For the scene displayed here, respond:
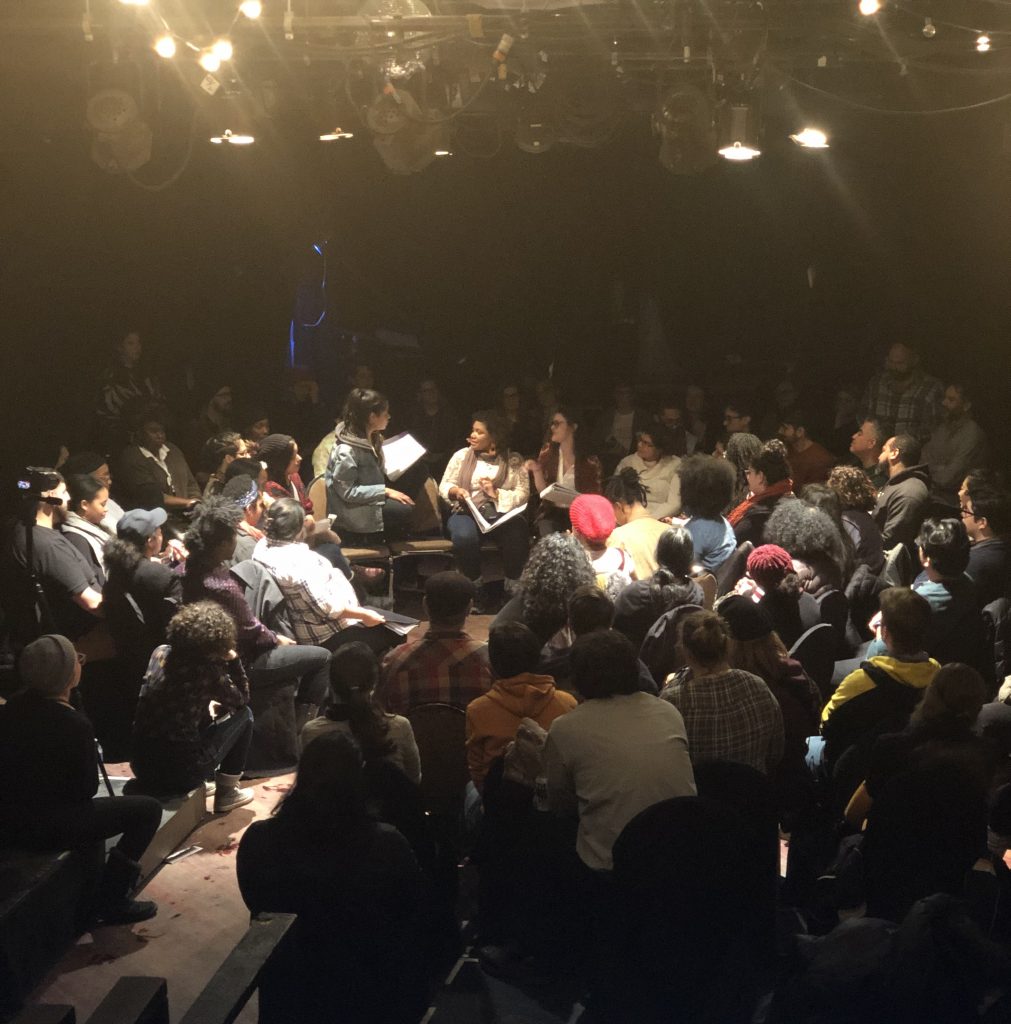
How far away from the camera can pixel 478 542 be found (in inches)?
281

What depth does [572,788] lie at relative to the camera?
3092mm

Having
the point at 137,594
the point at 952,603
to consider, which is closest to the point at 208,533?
the point at 137,594

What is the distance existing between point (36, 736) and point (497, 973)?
1.47 m

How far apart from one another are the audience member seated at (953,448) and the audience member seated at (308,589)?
401 cm

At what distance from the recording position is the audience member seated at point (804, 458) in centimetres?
700

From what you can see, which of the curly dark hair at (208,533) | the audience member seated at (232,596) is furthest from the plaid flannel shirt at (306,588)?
the curly dark hair at (208,533)

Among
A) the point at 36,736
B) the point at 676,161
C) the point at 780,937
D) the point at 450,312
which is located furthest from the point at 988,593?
the point at 450,312

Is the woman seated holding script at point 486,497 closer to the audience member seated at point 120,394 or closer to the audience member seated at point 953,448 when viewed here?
the audience member seated at point 120,394

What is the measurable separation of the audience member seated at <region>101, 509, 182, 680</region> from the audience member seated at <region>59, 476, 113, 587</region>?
62 centimetres

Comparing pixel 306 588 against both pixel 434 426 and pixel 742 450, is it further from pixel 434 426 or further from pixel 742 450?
pixel 434 426

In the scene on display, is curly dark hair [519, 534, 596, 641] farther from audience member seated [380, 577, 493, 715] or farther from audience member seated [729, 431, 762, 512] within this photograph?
audience member seated [729, 431, 762, 512]

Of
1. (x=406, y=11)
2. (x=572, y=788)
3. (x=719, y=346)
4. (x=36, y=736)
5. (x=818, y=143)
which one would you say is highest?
(x=406, y=11)

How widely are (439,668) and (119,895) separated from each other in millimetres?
1222

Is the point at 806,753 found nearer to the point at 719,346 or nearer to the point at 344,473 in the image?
the point at 344,473
